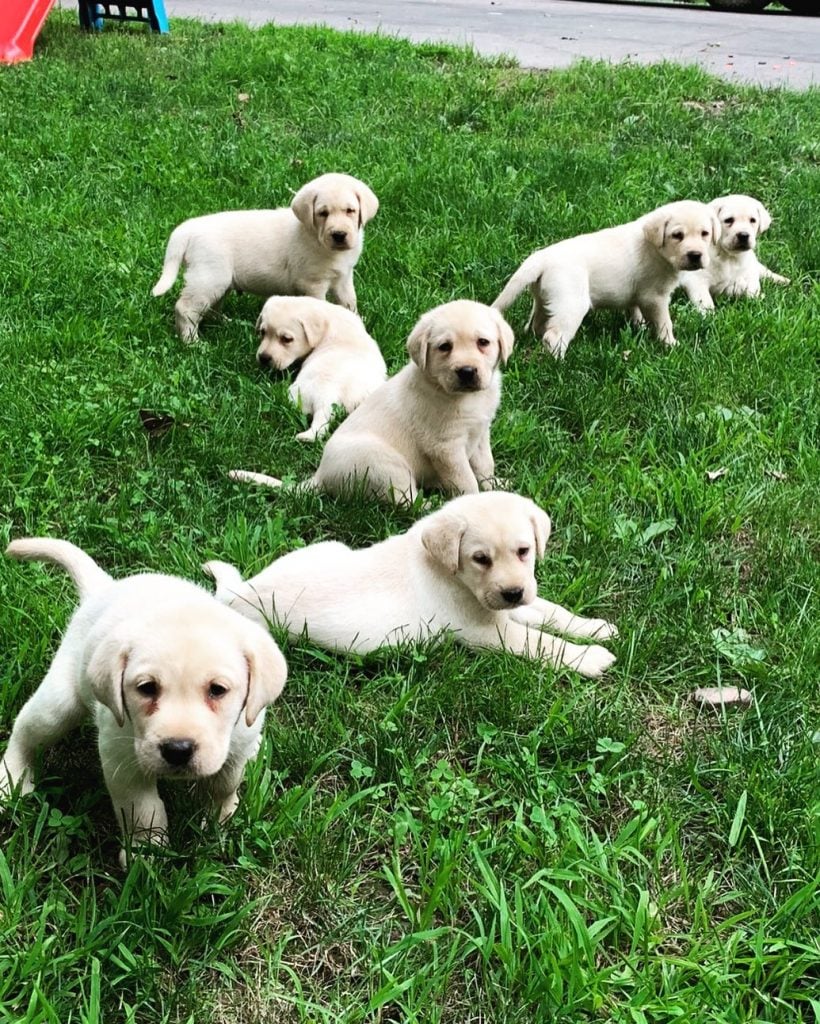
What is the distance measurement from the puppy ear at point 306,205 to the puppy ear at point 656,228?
6.25 ft

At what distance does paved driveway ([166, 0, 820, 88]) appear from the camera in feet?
41.3

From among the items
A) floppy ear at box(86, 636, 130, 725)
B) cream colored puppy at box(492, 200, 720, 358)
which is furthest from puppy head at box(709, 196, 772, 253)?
floppy ear at box(86, 636, 130, 725)

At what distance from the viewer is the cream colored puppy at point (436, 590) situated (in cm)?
318

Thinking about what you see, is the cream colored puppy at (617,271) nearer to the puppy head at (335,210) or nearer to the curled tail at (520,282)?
the curled tail at (520,282)

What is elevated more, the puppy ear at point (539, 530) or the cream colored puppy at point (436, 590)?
the puppy ear at point (539, 530)

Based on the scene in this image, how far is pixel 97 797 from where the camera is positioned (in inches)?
104

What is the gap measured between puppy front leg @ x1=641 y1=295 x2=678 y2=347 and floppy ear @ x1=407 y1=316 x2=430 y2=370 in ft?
6.35

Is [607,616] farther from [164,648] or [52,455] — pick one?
[52,455]

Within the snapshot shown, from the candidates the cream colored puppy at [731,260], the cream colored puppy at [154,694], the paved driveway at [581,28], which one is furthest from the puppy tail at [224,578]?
the paved driveway at [581,28]

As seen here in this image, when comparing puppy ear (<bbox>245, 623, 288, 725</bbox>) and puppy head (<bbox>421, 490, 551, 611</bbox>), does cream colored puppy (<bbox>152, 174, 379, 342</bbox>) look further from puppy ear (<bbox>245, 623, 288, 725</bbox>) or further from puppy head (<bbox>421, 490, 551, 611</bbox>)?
puppy ear (<bbox>245, 623, 288, 725</bbox>)

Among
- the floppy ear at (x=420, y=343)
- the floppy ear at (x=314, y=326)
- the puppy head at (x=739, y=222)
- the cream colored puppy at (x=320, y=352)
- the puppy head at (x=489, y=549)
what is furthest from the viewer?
the puppy head at (x=739, y=222)

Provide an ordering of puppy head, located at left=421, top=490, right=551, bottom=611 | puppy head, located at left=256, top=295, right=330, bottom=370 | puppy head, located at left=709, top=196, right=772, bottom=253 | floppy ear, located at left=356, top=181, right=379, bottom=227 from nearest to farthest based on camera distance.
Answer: puppy head, located at left=421, top=490, right=551, bottom=611 < puppy head, located at left=256, top=295, right=330, bottom=370 < floppy ear, located at left=356, top=181, right=379, bottom=227 < puppy head, located at left=709, top=196, right=772, bottom=253

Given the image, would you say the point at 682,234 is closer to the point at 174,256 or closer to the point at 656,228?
the point at 656,228

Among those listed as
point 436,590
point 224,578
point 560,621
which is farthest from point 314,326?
point 560,621
